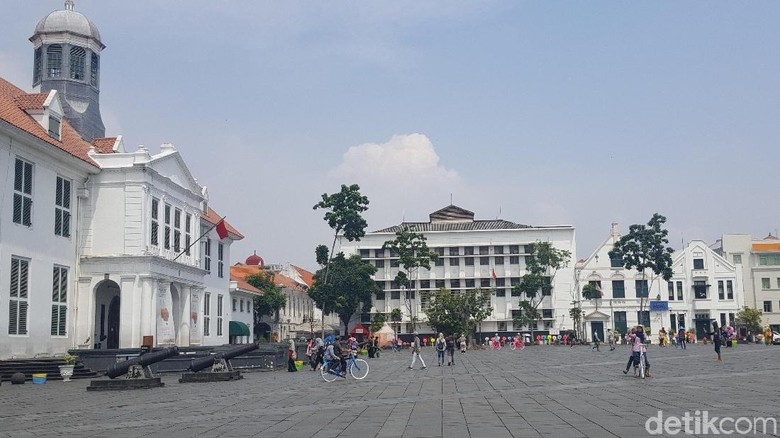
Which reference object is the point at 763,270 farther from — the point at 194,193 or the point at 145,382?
the point at 145,382

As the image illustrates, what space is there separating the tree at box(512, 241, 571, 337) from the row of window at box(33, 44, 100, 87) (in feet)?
200

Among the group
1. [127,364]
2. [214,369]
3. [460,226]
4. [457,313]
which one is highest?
[460,226]

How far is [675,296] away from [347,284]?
4020 centimetres

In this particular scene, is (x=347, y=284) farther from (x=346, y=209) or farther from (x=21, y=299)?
(x=21, y=299)

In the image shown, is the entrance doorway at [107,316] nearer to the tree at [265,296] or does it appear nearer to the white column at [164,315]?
the white column at [164,315]

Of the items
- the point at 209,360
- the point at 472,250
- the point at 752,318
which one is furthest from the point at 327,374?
the point at 472,250

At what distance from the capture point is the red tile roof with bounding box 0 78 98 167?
3331 cm

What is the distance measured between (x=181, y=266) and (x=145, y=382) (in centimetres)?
1881

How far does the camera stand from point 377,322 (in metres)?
97.4

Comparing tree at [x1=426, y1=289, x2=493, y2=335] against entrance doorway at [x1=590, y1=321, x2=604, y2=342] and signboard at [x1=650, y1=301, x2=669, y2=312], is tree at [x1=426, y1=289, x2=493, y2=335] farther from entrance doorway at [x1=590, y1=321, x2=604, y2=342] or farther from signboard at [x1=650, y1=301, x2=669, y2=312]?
signboard at [x1=650, y1=301, x2=669, y2=312]

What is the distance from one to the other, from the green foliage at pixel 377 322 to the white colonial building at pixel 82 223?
160ft

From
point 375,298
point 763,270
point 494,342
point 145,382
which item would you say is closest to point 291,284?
point 375,298

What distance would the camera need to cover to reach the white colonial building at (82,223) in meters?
32.3

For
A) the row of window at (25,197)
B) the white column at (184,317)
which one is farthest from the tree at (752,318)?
the row of window at (25,197)
